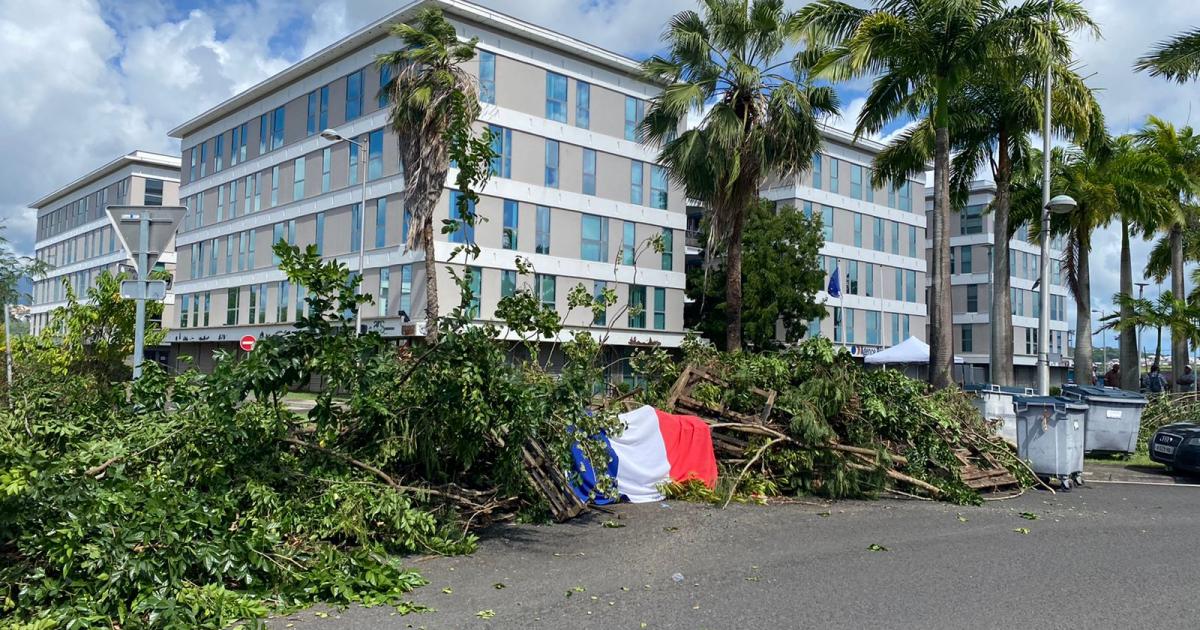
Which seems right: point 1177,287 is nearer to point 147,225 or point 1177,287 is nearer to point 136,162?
point 147,225

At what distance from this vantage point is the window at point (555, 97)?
38.4 m

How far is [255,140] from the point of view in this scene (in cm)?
4525

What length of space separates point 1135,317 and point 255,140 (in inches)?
1537

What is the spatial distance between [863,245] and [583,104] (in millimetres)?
22394

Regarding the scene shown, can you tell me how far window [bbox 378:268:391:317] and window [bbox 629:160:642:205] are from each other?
11.8m

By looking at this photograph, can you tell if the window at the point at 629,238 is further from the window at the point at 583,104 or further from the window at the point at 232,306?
the window at the point at 232,306

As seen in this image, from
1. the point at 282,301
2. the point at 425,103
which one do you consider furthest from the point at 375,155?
the point at 425,103

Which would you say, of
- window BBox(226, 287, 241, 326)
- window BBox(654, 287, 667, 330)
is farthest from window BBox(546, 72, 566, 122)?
window BBox(226, 287, 241, 326)

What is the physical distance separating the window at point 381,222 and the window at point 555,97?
25.7ft

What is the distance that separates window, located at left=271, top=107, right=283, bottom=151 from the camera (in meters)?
43.2

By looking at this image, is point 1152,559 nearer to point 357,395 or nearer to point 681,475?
point 681,475

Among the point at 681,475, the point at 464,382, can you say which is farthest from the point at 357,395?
the point at 681,475

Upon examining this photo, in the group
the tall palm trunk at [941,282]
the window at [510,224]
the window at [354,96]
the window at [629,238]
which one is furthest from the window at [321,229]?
the tall palm trunk at [941,282]

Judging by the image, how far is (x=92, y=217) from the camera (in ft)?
231
